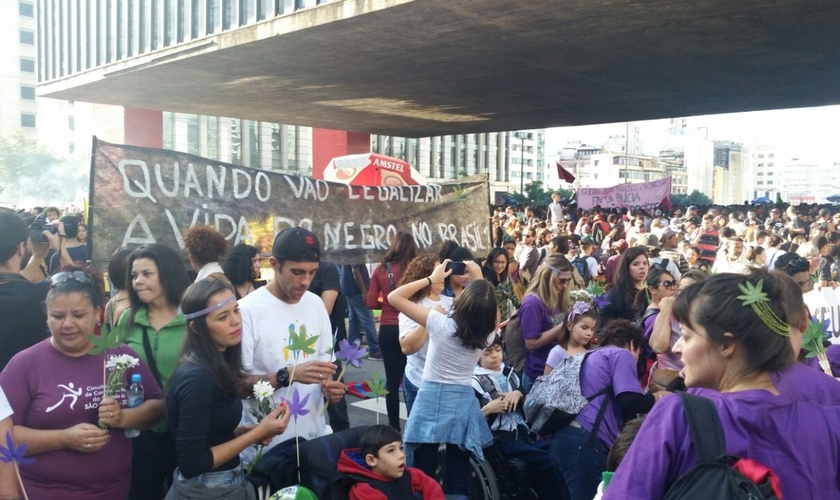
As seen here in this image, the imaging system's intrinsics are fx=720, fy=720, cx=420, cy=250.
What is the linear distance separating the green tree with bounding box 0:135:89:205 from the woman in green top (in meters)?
69.7

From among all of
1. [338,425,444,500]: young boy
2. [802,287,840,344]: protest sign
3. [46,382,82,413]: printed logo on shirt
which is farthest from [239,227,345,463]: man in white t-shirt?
[802,287,840,344]: protest sign

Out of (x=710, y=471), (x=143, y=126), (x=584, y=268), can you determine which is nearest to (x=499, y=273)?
(x=584, y=268)

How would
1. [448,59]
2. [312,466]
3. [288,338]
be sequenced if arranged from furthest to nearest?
[448,59] < [288,338] < [312,466]

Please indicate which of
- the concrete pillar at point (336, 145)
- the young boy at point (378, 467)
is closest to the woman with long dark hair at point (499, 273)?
the young boy at point (378, 467)

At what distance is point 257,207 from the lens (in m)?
5.97

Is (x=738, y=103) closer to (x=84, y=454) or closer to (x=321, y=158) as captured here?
(x=321, y=158)

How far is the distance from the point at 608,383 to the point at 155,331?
2.44m

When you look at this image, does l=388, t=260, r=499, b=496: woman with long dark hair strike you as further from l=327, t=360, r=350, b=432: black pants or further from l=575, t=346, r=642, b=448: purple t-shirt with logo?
l=575, t=346, r=642, b=448: purple t-shirt with logo

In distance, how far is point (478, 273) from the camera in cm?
536

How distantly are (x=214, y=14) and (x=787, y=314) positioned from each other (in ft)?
77.5

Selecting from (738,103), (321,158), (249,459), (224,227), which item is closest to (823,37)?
(738,103)

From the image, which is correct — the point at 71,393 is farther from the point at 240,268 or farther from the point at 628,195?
the point at 628,195

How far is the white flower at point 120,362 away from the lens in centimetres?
309

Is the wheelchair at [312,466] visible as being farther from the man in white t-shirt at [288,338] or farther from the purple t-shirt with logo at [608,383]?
the purple t-shirt with logo at [608,383]
